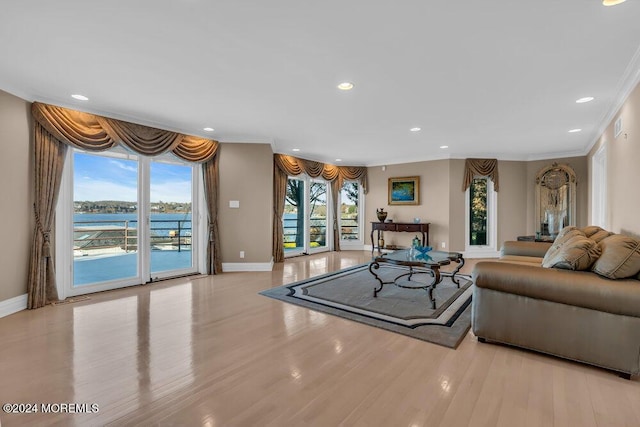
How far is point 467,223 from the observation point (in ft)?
23.0

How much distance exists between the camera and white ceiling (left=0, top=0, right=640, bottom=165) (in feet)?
6.39

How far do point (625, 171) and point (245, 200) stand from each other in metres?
5.16

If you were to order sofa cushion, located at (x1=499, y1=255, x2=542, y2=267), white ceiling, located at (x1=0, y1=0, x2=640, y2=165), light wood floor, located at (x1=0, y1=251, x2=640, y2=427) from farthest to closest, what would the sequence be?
1. sofa cushion, located at (x1=499, y1=255, x2=542, y2=267)
2. white ceiling, located at (x1=0, y1=0, x2=640, y2=165)
3. light wood floor, located at (x1=0, y1=251, x2=640, y2=427)

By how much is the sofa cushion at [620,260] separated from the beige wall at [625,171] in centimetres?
78

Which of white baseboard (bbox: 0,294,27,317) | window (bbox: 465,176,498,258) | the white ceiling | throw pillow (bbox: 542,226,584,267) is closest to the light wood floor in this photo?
white baseboard (bbox: 0,294,27,317)

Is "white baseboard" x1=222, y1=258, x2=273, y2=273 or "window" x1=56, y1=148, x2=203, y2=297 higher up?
"window" x1=56, y1=148, x2=203, y2=297

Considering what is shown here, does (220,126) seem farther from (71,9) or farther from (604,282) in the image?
(604,282)

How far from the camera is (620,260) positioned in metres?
2.14

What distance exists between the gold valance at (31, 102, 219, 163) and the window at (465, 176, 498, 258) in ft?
19.8

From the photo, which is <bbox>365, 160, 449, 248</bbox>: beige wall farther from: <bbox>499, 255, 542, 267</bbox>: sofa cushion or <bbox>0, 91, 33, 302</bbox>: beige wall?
<bbox>0, 91, 33, 302</bbox>: beige wall

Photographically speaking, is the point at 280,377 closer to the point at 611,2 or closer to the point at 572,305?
→ the point at 572,305

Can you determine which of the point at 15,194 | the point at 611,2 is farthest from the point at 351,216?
the point at 611,2

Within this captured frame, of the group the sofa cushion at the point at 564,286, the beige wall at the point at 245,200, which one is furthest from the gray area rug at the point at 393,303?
the beige wall at the point at 245,200

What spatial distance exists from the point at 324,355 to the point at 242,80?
266 cm
